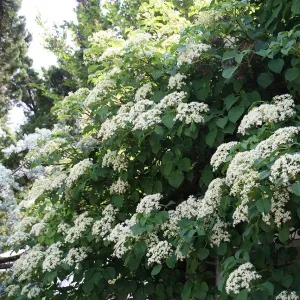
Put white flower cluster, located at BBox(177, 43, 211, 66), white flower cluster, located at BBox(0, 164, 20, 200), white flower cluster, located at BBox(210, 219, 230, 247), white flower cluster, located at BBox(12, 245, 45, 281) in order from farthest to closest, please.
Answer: white flower cluster, located at BBox(0, 164, 20, 200) → white flower cluster, located at BBox(12, 245, 45, 281) → white flower cluster, located at BBox(177, 43, 211, 66) → white flower cluster, located at BBox(210, 219, 230, 247)

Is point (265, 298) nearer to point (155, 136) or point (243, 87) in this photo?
point (155, 136)

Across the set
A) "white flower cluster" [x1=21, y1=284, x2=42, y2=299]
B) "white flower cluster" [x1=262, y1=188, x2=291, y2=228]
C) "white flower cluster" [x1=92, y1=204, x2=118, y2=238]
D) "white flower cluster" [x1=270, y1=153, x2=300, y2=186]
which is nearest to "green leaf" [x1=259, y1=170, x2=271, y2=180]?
"white flower cluster" [x1=270, y1=153, x2=300, y2=186]

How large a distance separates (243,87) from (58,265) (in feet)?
5.20

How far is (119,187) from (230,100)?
893 mm

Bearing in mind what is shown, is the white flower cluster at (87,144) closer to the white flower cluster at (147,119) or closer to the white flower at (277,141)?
the white flower cluster at (147,119)

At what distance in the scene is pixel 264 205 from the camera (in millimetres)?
1571

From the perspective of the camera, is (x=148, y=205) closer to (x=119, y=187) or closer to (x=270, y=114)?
(x=119, y=187)

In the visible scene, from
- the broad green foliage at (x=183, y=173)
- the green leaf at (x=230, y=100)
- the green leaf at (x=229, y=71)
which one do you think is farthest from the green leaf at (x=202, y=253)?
the green leaf at (x=229, y=71)

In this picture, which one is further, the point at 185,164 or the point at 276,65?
the point at 185,164

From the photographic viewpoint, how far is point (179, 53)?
268 centimetres

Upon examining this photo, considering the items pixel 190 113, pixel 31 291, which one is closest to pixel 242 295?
pixel 190 113

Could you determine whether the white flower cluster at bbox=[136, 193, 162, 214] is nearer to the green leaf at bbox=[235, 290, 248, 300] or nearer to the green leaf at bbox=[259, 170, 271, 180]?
the green leaf at bbox=[235, 290, 248, 300]

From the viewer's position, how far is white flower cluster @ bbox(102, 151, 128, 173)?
2.66m

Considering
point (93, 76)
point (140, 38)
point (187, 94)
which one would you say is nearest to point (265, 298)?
point (187, 94)
